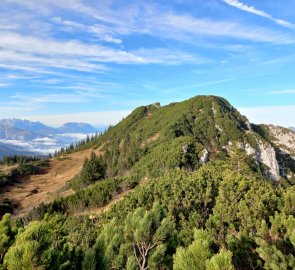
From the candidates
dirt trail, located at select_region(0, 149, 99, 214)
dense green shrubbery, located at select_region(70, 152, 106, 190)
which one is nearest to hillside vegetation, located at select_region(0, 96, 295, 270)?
dense green shrubbery, located at select_region(70, 152, 106, 190)

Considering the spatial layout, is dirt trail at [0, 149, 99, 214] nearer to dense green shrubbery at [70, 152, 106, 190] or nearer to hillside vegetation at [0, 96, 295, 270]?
dense green shrubbery at [70, 152, 106, 190]

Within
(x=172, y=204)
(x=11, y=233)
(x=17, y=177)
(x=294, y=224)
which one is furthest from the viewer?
(x=17, y=177)

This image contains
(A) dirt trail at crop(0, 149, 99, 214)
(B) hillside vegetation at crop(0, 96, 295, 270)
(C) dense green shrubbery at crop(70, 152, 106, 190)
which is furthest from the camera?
(A) dirt trail at crop(0, 149, 99, 214)

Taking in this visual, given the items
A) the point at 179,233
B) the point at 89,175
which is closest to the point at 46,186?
the point at 89,175

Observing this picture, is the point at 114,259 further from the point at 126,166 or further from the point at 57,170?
the point at 57,170

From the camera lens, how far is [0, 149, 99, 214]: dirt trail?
4161 inches

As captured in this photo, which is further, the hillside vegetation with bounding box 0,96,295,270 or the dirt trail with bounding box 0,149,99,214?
the dirt trail with bounding box 0,149,99,214

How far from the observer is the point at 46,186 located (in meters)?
134

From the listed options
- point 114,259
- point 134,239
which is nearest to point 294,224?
point 134,239

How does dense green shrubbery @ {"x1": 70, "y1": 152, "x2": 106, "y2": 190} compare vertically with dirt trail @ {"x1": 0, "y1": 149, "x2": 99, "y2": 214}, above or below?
above

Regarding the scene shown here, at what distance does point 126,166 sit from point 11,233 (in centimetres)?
11443

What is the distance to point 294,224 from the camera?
46.5 feet

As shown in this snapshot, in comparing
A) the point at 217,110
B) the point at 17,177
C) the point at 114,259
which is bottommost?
the point at 17,177

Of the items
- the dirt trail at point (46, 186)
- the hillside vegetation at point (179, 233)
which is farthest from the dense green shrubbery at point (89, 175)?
the hillside vegetation at point (179, 233)
